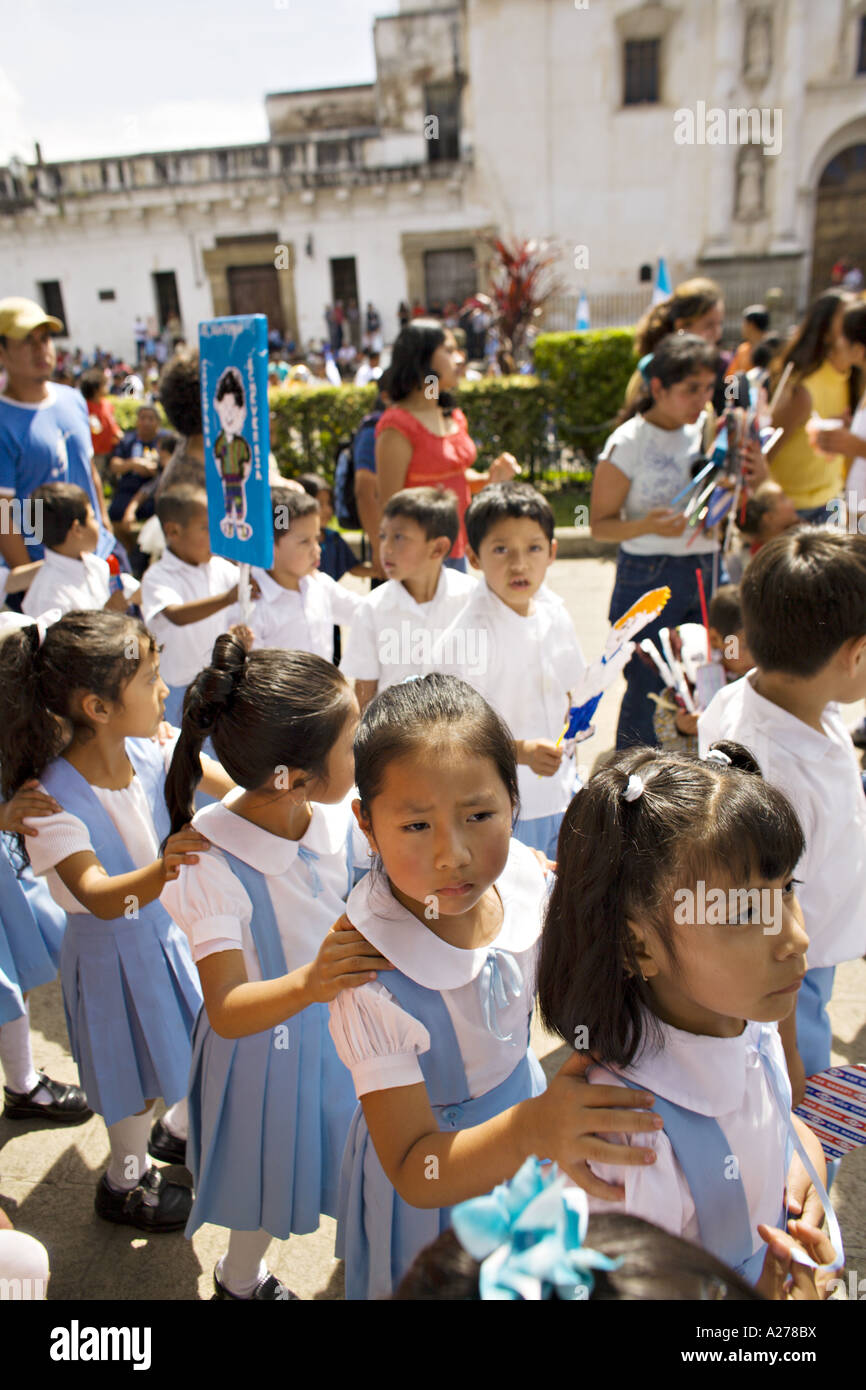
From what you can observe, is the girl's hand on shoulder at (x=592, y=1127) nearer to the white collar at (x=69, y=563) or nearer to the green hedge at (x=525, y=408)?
the white collar at (x=69, y=563)

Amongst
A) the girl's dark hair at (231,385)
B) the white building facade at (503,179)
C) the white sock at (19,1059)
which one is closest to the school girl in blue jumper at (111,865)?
the white sock at (19,1059)

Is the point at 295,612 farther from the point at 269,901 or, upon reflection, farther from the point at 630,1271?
the point at 630,1271

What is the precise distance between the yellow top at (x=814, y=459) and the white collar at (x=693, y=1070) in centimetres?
321

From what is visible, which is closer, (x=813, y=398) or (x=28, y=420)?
(x=28, y=420)

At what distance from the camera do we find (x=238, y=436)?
255 cm

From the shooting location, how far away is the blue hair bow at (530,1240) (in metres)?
0.63

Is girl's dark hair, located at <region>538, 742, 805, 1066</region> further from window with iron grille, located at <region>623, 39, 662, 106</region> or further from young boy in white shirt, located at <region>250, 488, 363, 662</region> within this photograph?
window with iron grille, located at <region>623, 39, 662, 106</region>

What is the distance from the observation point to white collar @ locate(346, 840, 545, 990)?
1.23 m

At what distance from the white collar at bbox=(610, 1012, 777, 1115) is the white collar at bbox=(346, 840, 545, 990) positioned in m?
0.25

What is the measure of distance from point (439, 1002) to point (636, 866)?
0.33 m

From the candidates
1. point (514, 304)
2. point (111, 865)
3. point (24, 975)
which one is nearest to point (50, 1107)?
point (24, 975)

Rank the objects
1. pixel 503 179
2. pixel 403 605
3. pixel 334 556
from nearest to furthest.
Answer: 1. pixel 403 605
2. pixel 334 556
3. pixel 503 179
